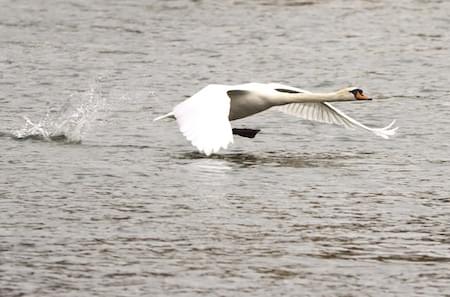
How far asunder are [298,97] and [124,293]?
5689 millimetres

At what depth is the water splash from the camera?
547 inches

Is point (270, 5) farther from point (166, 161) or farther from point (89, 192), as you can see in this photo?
point (89, 192)

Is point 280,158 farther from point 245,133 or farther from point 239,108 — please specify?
point 239,108

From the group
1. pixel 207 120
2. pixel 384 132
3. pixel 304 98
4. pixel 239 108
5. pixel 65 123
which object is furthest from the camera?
pixel 65 123

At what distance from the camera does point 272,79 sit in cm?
1817

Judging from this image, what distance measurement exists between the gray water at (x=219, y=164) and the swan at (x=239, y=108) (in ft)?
0.75

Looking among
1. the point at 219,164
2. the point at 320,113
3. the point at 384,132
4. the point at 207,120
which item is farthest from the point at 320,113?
the point at 207,120

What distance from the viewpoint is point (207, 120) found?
1224 cm

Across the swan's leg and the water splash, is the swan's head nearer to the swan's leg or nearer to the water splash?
the swan's leg

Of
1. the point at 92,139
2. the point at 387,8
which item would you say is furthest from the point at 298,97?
the point at 387,8

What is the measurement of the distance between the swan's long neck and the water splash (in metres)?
1.92

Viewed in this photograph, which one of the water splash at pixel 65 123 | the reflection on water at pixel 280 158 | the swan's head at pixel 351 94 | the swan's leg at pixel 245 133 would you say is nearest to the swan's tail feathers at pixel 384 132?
the swan's head at pixel 351 94

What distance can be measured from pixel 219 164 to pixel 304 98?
1335mm

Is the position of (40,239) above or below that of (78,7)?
below
